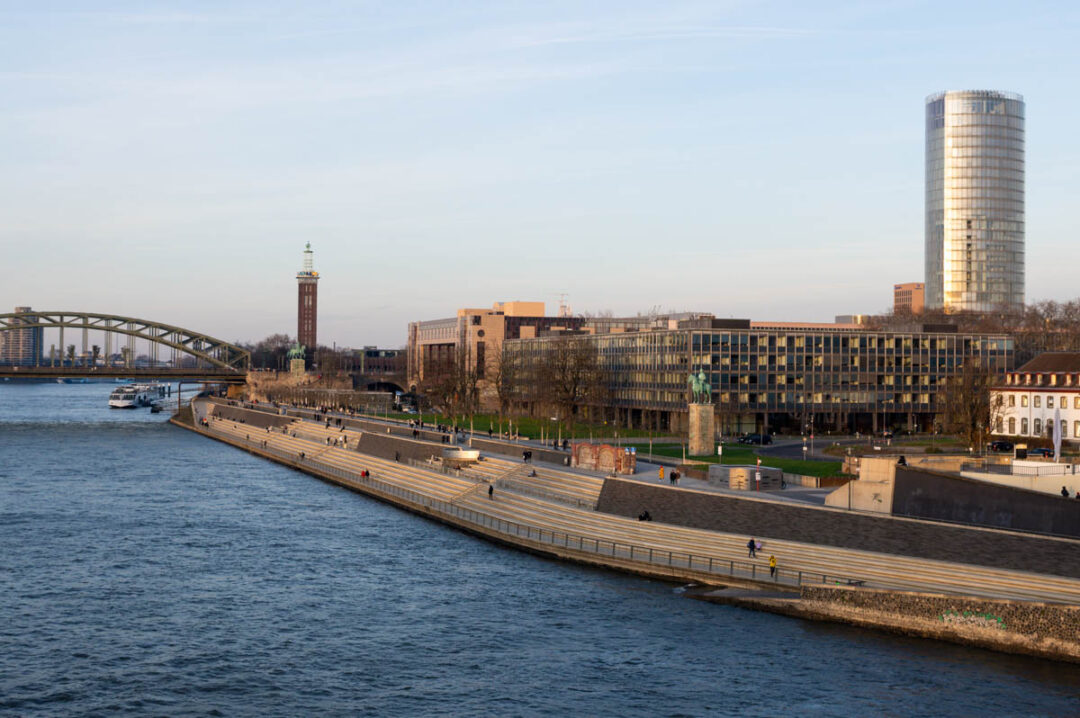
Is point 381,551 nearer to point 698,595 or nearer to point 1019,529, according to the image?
point 698,595

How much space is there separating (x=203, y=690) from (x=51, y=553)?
94.9 feet

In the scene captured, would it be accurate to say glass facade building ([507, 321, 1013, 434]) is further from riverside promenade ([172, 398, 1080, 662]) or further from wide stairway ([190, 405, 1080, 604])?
wide stairway ([190, 405, 1080, 604])

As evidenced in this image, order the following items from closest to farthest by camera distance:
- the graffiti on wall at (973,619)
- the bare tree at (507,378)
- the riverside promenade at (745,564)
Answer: the graffiti on wall at (973,619)
the riverside promenade at (745,564)
the bare tree at (507,378)

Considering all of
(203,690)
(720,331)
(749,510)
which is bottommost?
(203,690)

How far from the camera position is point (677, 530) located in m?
60.2

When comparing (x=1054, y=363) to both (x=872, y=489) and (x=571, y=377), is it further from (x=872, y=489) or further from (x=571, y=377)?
(x=571, y=377)

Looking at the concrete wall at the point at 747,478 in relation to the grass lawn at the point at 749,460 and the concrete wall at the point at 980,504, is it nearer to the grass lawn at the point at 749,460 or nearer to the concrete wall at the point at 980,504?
the grass lawn at the point at 749,460

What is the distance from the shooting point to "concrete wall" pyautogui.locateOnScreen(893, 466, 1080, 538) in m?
48.5

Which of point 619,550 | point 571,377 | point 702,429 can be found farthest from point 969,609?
point 571,377

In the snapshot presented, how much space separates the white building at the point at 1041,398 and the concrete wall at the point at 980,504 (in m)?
43.1

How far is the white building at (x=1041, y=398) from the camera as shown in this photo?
9169cm

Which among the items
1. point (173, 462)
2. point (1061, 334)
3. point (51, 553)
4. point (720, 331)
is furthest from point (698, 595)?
point (1061, 334)

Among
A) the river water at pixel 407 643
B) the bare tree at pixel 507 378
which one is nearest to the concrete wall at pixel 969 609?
the river water at pixel 407 643

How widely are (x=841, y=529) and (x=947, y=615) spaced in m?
8.98
